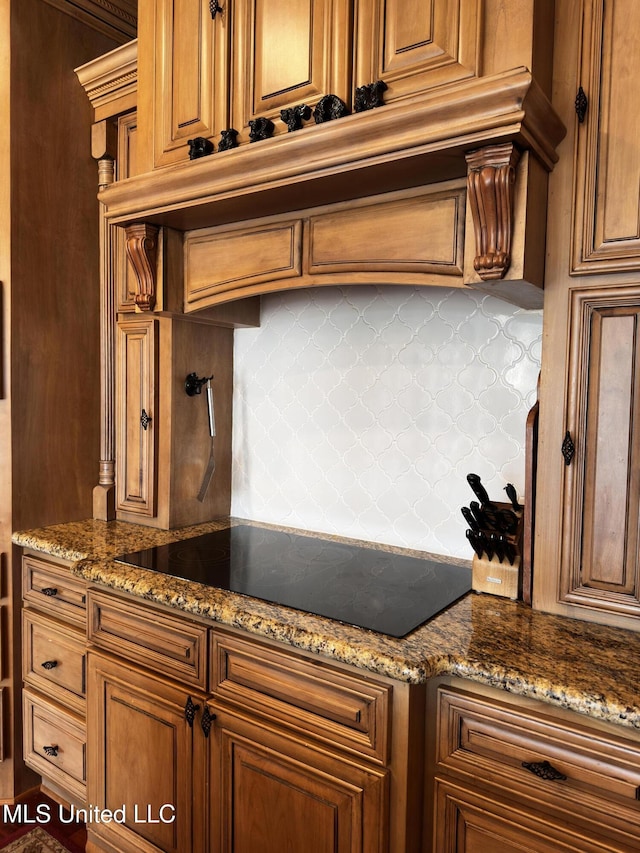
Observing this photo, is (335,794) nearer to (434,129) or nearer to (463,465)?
(463,465)

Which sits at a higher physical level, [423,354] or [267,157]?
[267,157]

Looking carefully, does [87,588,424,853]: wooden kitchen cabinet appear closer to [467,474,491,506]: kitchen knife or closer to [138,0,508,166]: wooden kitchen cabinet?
[467,474,491,506]: kitchen knife

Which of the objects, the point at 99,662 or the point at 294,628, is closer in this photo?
the point at 294,628

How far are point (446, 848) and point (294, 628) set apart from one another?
50cm

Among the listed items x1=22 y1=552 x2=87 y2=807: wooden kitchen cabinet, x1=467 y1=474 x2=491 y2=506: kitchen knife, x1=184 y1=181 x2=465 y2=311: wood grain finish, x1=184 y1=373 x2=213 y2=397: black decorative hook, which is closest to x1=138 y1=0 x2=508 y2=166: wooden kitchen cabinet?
x1=184 y1=181 x2=465 y2=311: wood grain finish

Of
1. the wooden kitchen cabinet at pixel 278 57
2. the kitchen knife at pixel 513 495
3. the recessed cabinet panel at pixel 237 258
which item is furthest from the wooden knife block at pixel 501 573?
the wooden kitchen cabinet at pixel 278 57

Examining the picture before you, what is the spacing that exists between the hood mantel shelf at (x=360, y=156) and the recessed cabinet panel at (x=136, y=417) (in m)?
0.46

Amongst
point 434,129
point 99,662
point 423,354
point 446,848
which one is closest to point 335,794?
point 446,848

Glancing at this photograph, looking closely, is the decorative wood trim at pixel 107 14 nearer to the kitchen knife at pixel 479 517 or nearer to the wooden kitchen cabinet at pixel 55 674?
the wooden kitchen cabinet at pixel 55 674

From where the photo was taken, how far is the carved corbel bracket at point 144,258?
6.21 feet

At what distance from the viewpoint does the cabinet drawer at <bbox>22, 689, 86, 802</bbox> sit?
1919 mm

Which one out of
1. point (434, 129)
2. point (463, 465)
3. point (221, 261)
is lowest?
point (463, 465)

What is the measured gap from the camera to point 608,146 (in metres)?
1.24

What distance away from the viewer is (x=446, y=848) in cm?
115
